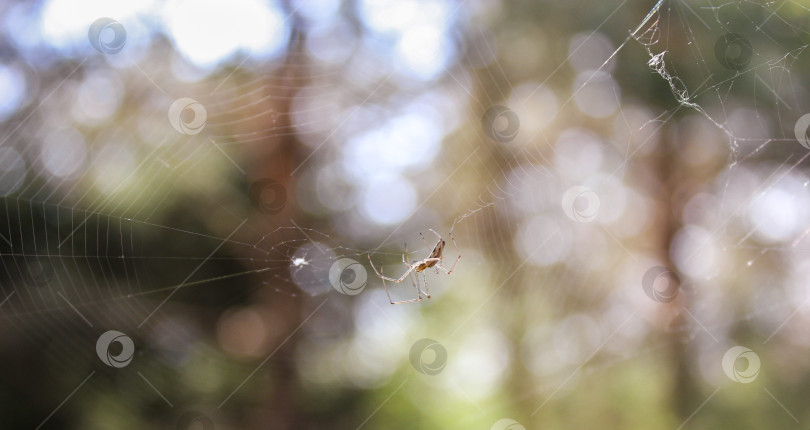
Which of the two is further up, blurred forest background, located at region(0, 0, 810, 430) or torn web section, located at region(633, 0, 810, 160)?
torn web section, located at region(633, 0, 810, 160)

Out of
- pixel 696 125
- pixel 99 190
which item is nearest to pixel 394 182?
pixel 99 190

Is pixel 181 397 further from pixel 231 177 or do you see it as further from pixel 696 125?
pixel 696 125

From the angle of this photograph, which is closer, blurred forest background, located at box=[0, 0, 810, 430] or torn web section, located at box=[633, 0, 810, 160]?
blurred forest background, located at box=[0, 0, 810, 430]

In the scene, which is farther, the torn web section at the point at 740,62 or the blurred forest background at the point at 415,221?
the torn web section at the point at 740,62

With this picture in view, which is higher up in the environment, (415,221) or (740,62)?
(740,62)

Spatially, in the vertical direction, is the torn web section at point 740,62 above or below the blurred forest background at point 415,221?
above
